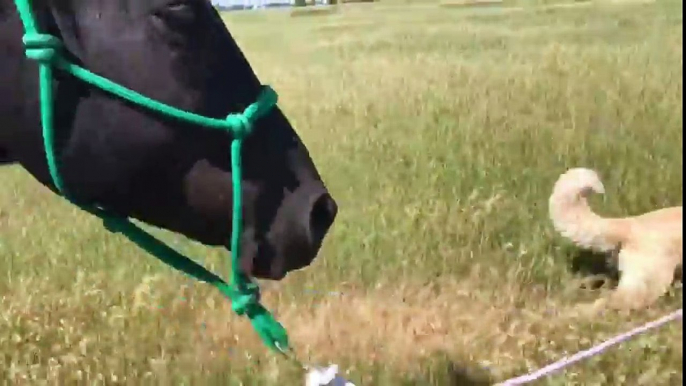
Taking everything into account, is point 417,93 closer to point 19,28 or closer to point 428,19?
point 428,19

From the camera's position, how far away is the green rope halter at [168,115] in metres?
0.52

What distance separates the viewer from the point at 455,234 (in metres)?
0.96

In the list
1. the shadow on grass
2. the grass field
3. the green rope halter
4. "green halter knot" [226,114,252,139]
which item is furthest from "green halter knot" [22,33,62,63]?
the shadow on grass

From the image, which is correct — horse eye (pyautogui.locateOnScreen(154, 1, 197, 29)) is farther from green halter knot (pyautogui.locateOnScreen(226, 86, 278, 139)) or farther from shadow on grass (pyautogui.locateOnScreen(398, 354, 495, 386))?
shadow on grass (pyautogui.locateOnScreen(398, 354, 495, 386))

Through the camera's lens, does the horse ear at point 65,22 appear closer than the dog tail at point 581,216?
Yes

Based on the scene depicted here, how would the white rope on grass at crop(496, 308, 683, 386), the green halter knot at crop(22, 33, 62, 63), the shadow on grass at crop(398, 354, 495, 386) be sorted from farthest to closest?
the shadow on grass at crop(398, 354, 495, 386)
the white rope on grass at crop(496, 308, 683, 386)
the green halter knot at crop(22, 33, 62, 63)

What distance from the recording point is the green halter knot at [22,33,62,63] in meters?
0.52

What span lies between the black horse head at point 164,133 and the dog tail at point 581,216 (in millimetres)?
428

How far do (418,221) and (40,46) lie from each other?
1.73 ft

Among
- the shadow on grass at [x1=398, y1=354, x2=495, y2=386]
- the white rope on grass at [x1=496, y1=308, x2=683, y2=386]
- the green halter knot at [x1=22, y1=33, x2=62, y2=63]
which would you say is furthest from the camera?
the shadow on grass at [x1=398, y1=354, x2=495, y2=386]

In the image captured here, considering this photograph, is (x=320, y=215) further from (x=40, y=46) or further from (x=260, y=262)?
(x=40, y=46)

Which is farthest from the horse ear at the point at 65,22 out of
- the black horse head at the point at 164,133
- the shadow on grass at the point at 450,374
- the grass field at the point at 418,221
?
the shadow on grass at the point at 450,374

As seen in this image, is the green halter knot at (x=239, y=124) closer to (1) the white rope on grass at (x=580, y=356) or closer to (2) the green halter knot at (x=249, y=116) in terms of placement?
(2) the green halter knot at (x=249, y=116)

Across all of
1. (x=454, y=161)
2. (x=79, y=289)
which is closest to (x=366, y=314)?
(x=454, y=161)
